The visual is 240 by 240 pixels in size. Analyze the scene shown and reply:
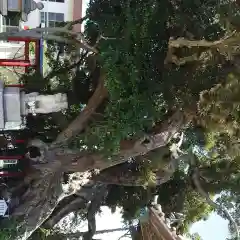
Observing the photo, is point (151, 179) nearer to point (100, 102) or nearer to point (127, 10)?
point (100, 102)

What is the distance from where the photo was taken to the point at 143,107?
6.30 metres

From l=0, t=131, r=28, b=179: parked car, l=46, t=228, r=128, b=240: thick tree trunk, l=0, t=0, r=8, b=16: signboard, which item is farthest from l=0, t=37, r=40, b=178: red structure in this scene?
l=46, t=228, r=128, b=240: thick tree trunk

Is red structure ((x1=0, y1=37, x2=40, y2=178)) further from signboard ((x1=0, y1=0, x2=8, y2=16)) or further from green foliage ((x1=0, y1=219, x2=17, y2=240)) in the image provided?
green foliage ((x1=0, y1=219, x2=17, y2=240))

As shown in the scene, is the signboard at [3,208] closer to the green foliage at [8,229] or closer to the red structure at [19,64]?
the green foliage at [8,229]

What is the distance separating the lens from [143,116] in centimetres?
631

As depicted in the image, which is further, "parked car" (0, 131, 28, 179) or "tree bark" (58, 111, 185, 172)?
"parked car" (0, 131, 28, 179)

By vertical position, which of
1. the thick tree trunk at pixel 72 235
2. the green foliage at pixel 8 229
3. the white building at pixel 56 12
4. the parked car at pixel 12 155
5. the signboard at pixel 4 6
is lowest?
the thick tree trunk at pixel 72 235

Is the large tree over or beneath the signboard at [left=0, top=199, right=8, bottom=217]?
over

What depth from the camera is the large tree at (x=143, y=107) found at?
6.29 metres

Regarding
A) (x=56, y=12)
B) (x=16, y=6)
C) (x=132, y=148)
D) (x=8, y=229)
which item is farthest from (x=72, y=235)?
(x=56, y=12)

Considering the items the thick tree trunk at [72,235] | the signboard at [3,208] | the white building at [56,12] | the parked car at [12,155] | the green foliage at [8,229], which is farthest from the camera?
the white building at [56,12]

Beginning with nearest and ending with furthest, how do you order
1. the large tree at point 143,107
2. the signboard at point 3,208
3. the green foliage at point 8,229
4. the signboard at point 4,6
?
the large tree at point 143,107
the green foliage at point 8,229
the signboard at point 3,208
the signboard at point 4,6

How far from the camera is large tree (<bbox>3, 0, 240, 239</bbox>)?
629cm

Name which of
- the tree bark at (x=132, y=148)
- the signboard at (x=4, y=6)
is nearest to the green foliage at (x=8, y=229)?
the tree bark at (x=132, y=148)
